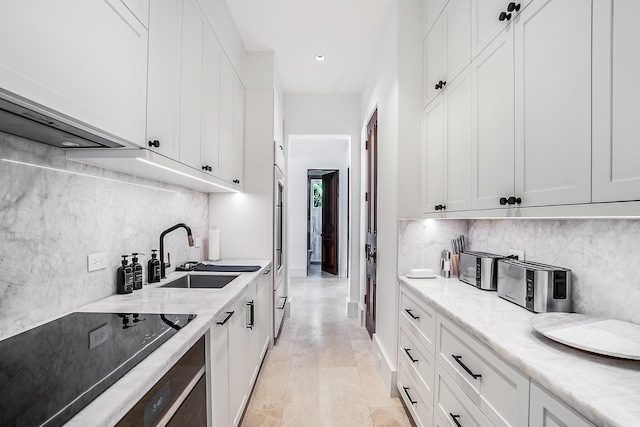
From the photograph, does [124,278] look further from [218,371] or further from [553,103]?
[553,103]

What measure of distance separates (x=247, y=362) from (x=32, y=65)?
1868mm

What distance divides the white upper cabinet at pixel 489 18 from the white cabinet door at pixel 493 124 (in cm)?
4

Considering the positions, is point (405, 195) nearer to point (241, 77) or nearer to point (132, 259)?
point (132, 259)

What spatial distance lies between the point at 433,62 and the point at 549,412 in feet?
6.70

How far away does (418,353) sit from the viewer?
1881 millimetres

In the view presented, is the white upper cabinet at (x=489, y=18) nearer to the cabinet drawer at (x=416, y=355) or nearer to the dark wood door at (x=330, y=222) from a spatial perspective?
the cabinet drawer at (x=416, y=355)

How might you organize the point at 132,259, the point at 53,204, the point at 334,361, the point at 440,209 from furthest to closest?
the point at 334,361
the point at 440,209
the point at 132,259
the point at 53,204

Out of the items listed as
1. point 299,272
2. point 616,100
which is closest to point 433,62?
point 616,100

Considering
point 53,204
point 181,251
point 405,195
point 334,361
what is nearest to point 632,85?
point 405,195

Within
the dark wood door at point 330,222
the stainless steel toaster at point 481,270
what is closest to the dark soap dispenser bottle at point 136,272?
the stainless steel toaster at point 481,270

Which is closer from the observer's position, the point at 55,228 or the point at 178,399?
the point at 178,399

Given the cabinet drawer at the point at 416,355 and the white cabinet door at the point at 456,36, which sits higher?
the white cabinet door at the point at 456,36

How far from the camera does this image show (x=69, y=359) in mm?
876

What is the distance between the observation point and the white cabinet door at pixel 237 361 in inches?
65.5
